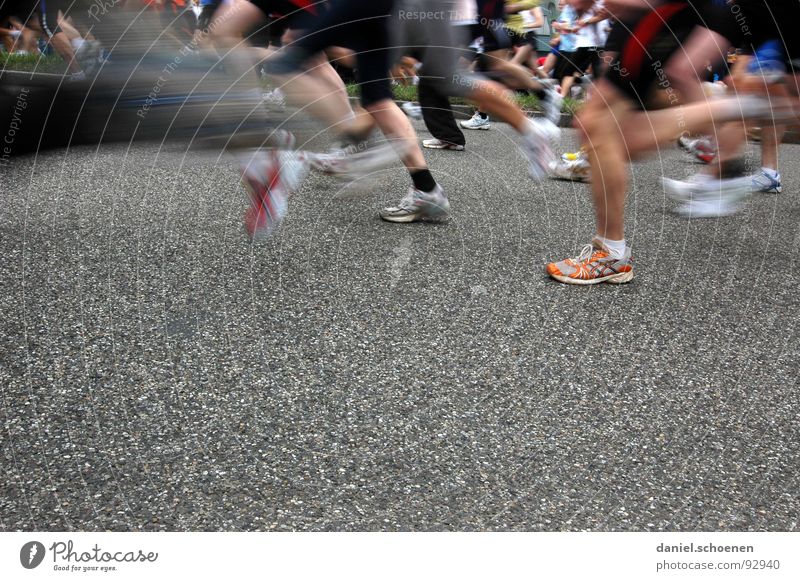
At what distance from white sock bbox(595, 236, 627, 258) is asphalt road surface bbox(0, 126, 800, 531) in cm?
15

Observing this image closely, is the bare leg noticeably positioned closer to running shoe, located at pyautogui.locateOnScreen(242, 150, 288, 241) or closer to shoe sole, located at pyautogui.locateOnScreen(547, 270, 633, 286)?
shoe sole, located at pyautogui.locateOnScreen(547, 270, 633, 286)

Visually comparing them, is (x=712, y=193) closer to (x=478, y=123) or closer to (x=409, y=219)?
(x=409, y=219)

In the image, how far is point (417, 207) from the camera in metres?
3.39

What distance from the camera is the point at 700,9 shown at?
8.25 ft

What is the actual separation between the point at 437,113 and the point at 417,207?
1.23 m

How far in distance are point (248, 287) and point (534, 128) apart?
161 centimetres

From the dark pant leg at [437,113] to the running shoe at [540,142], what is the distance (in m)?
0.43

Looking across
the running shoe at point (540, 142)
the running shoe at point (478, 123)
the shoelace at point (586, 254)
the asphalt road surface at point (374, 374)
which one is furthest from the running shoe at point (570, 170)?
the shoelace at point (586, 254)

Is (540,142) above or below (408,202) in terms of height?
above

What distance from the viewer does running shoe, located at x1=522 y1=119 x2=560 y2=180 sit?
348 cm

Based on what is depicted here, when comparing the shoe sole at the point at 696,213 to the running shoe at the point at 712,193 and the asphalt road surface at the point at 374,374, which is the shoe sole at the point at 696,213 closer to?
the running shoe at the point at 712,193

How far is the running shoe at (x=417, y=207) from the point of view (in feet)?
11.0

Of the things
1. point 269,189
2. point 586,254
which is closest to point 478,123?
point 586,254

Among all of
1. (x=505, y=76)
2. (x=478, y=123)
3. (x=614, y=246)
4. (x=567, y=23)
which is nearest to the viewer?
(x=614, y=246)
